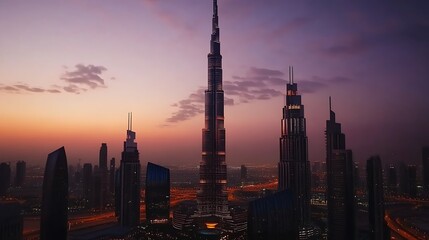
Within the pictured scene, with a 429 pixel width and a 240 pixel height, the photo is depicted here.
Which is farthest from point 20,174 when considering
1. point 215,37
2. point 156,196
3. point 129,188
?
point 215,37

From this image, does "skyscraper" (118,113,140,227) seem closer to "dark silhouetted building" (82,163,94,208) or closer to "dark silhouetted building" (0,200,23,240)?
"dark silhouetted building" (82,163,94,208)

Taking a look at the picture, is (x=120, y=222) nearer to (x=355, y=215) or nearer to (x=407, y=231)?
(x=355, y=215)

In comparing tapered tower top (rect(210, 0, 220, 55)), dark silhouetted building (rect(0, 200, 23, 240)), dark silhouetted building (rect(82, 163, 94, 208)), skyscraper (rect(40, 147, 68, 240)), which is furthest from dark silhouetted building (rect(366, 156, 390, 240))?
dark silhouetted building (rect(82, 163, 94, 208))

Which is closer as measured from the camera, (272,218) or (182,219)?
(272,218)

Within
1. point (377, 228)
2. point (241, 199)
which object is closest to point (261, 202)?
point (377, 228)

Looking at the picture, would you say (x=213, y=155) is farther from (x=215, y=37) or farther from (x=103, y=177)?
(x=103, y=177)
